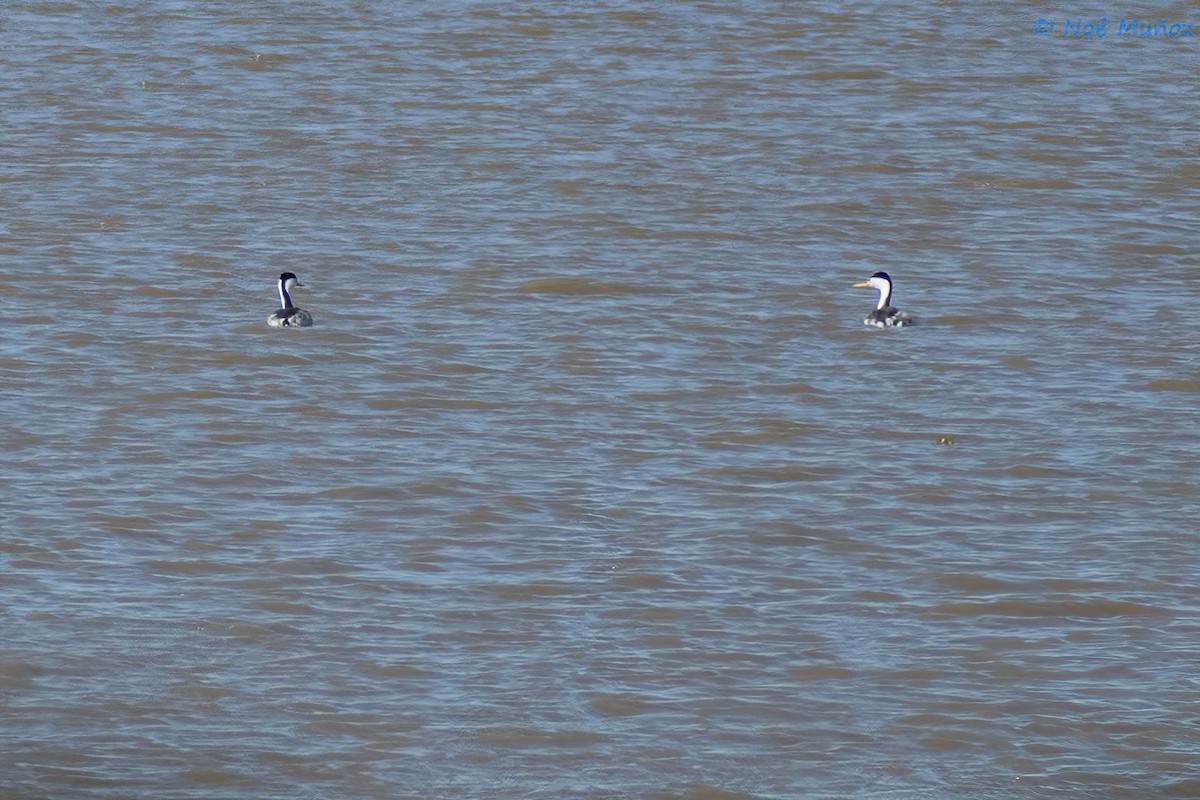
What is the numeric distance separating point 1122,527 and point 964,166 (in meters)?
9.50

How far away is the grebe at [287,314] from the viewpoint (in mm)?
15977

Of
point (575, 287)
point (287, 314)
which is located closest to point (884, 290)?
point (575, 287)

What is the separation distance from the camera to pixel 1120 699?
1000 cm

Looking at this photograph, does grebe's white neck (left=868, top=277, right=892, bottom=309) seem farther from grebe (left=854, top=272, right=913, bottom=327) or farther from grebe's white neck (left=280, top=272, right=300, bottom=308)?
grebe's white neck (left=280, top=272, right=300, bottom=308)

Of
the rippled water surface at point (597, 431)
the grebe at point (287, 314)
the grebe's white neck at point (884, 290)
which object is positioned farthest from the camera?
the grebe's white neck at point (884, 290)

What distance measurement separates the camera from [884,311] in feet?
53.5

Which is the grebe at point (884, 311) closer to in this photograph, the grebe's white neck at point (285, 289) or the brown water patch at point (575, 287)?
the brown water patch at point (575, 287)

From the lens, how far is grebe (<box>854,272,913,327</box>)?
16.2 m

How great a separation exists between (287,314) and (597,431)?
3.17 metres

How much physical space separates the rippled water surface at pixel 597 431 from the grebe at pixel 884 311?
0.41ft

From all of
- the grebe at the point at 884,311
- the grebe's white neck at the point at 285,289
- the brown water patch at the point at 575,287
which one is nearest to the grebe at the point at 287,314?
the grebe's white neck at the point at 285,289

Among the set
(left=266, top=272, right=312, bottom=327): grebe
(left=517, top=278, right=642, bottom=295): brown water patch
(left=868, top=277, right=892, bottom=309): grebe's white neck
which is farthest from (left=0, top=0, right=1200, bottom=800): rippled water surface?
(left=868, top=277, right=892, bottom=309): grebe's white neck

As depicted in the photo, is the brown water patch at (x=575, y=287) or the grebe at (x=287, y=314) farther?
the brown water patch at (x=575, y=287)

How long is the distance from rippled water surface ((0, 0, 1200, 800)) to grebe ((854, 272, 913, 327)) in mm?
124
